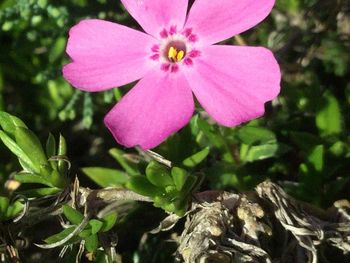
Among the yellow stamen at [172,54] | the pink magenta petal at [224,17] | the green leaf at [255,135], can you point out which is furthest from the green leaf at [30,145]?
the green leaf at [255,135]

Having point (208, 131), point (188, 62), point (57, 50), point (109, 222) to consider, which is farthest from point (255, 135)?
point (57, 50)

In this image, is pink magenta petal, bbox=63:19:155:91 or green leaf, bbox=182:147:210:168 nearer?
pink magenta petal, bbox=63:19:155:91

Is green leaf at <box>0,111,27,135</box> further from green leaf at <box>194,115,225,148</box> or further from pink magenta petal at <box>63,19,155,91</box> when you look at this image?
green leaf at <box>194,115,225,148</box>

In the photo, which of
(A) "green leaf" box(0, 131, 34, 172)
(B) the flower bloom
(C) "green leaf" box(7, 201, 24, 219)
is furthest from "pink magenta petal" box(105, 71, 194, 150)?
(C) "green leaf" box(7, 201, 24, 219)

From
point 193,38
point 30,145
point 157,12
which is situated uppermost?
point 157,12

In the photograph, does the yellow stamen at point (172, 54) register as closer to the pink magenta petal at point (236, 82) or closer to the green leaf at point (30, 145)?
the pink magenta petal at point (236, 82)

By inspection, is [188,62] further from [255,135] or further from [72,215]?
[72,215]
